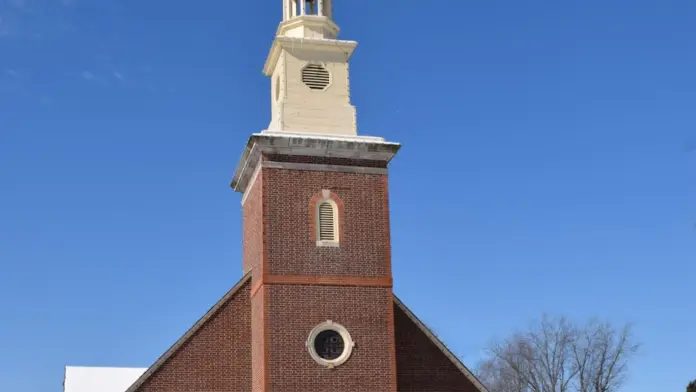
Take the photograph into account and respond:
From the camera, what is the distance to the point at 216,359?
2750cm

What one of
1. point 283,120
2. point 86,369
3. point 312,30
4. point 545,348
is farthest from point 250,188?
point 545,348

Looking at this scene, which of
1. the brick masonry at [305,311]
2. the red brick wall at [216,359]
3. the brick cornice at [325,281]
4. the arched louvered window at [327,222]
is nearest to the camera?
the brick masonry at [305,311]

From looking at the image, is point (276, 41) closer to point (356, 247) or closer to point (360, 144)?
point (360, 144)

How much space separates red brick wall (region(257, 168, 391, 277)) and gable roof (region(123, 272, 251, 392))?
6.96 ft

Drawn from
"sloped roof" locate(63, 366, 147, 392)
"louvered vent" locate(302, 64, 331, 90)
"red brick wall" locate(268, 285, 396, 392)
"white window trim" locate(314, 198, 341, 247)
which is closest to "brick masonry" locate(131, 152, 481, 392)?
"red brick wall" locate(268, 285, 396, 392)

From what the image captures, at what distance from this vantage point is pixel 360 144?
27625 mm

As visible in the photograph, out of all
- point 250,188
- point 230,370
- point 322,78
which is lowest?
point 230,370

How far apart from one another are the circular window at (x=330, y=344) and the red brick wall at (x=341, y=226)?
4.63 feet

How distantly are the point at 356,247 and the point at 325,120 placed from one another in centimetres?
362

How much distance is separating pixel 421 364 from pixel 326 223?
15.5 feet

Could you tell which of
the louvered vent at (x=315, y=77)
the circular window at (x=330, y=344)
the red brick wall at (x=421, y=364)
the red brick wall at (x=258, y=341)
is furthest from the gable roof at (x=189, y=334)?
the louvered vent at (x=315, y=77)

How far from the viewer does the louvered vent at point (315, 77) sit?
2872cm

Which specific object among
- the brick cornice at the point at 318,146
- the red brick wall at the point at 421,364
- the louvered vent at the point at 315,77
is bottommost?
the red brick wall at the point at 421,364

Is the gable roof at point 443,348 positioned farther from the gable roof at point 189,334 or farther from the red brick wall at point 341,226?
the gable roof at point 189,334
